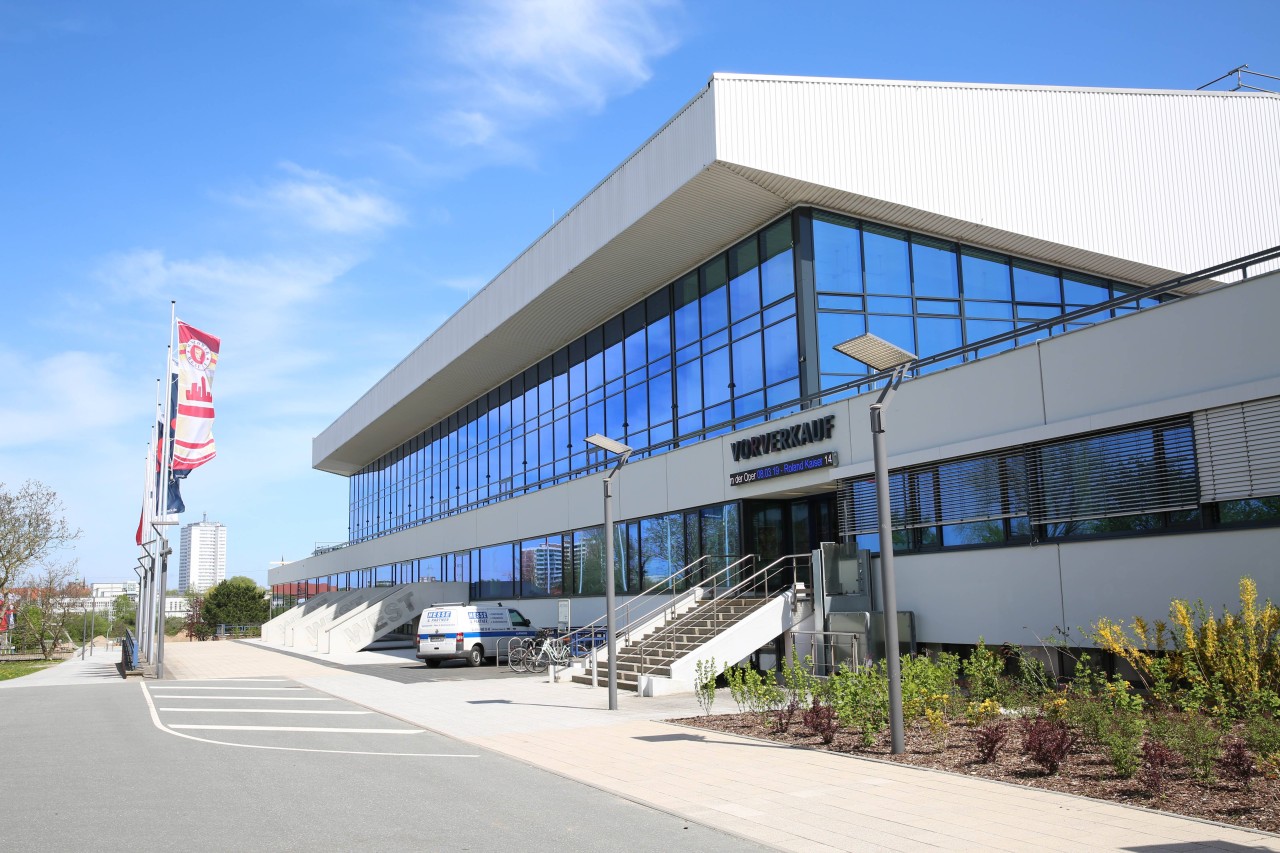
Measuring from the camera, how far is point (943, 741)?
39.3 feet

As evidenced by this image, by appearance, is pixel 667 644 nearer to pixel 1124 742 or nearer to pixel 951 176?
pixel 951 176

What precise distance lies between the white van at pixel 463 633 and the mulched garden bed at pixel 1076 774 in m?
16.7

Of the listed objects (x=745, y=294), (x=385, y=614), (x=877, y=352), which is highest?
(x=745, y=294)

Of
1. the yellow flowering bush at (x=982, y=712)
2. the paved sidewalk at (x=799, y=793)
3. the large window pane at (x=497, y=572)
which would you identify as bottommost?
the paved sidewalk at (x=799, y=793)

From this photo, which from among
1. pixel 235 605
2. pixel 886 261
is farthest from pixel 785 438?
pixel 235 605

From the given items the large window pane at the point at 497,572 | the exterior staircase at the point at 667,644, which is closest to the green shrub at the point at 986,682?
the exterior staircase at the point at 667,644

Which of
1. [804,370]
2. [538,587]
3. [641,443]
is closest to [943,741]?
[804,370]

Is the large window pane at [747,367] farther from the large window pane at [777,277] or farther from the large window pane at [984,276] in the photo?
the large window pane at [984,276]

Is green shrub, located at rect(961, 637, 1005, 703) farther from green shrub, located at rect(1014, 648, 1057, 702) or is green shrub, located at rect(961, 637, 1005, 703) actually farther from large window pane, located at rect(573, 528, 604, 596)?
large window pane, located at rect(573, 528, 604, 596)

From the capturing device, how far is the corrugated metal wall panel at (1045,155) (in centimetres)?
2280

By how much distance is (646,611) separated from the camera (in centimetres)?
2773

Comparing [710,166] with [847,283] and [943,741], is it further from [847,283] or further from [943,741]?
[943,741]

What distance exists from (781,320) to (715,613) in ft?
23.7

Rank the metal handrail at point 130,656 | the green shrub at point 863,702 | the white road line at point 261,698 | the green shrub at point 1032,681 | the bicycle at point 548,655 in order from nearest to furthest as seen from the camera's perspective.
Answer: the green shrub at point 863,702 < the green shrub at point 1032,681 < the white road line at point 261,698 < the bicycle at point 548,655 < the metal handrail at point 130,656
